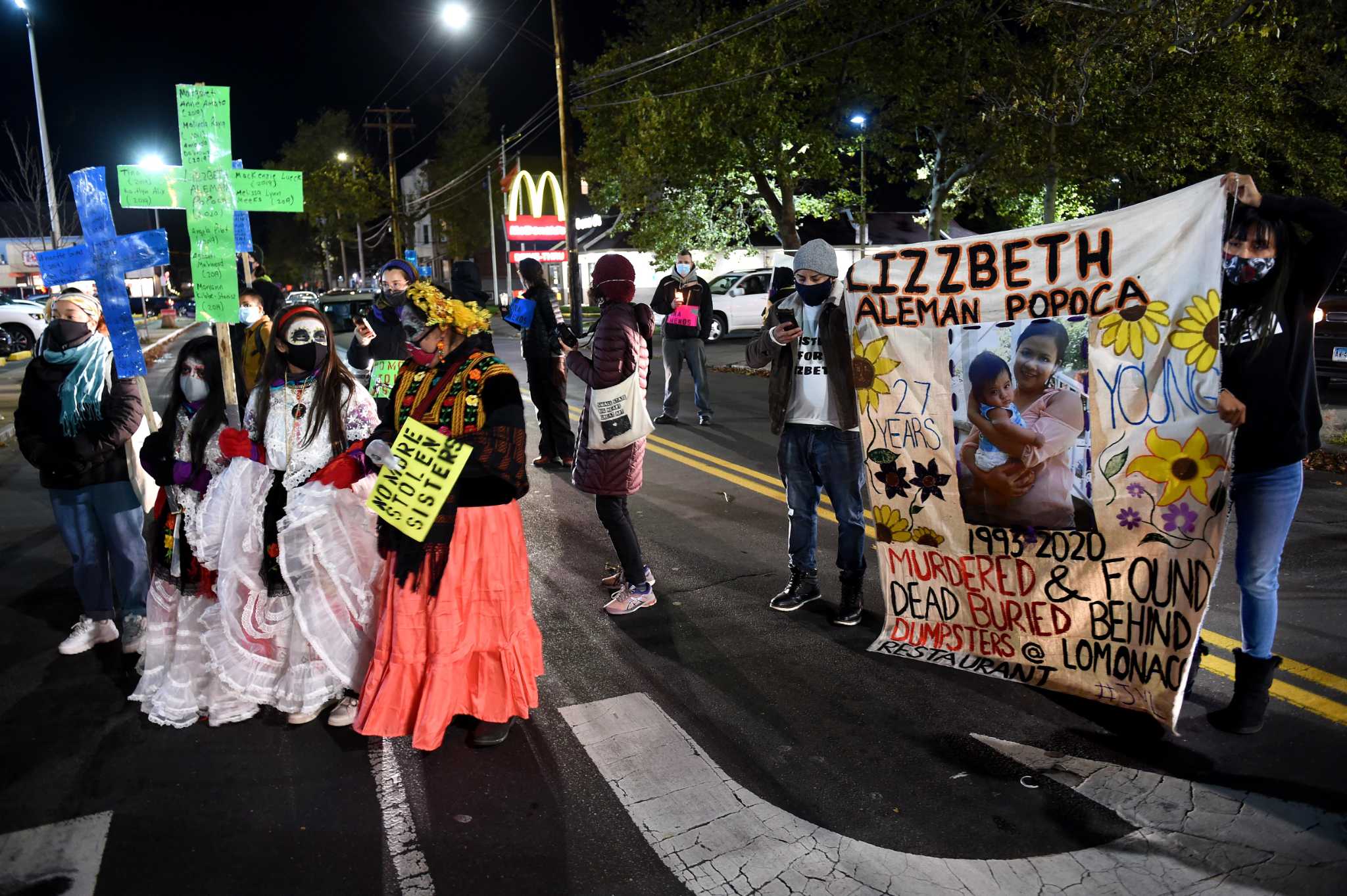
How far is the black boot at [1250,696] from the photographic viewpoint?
147 inches

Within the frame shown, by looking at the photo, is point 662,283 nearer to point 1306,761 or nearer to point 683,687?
point 683,687

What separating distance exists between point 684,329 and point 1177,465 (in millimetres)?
7770

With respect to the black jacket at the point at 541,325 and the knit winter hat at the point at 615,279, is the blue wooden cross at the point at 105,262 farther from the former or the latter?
the black jacket at the point at 541,325

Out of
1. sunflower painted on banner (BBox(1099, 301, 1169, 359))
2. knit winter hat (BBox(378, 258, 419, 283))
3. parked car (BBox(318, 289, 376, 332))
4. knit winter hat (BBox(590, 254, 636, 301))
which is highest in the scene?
parked car (BBox(318, 289, 376, 332))

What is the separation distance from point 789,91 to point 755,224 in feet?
21.4

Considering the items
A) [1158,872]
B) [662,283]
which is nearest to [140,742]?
[1158,872]

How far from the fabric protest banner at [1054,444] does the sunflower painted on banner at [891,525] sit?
1 centimetres

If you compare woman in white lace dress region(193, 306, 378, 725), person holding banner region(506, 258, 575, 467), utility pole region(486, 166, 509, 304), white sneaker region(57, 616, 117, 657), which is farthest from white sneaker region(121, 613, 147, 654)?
utility pole region(486, 166, 509, 304)

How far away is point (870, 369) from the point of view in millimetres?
4496

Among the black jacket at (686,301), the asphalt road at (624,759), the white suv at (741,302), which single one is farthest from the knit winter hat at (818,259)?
the white suv at (741,302)

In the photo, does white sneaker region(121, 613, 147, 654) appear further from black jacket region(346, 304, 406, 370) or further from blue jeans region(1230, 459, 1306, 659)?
blue jeans region(1230, 459, 1306, 659)

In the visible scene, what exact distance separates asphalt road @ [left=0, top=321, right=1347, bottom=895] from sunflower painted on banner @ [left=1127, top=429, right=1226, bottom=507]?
0.96 m

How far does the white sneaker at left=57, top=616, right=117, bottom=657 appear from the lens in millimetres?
4914

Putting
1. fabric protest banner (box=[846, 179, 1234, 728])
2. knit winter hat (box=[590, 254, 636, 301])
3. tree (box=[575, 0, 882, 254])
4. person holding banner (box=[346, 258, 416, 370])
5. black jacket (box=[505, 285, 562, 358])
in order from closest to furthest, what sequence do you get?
fabric protest banner (box=[846, 179, 1234, 728]), knit winter hat (box=[590, 254, 636, 301]), person holding banner (box=[346, 258, 416, 370]), black jacket (box=[505, 285, 562, 358]), tree (box=[575, 0, 882, 254])
